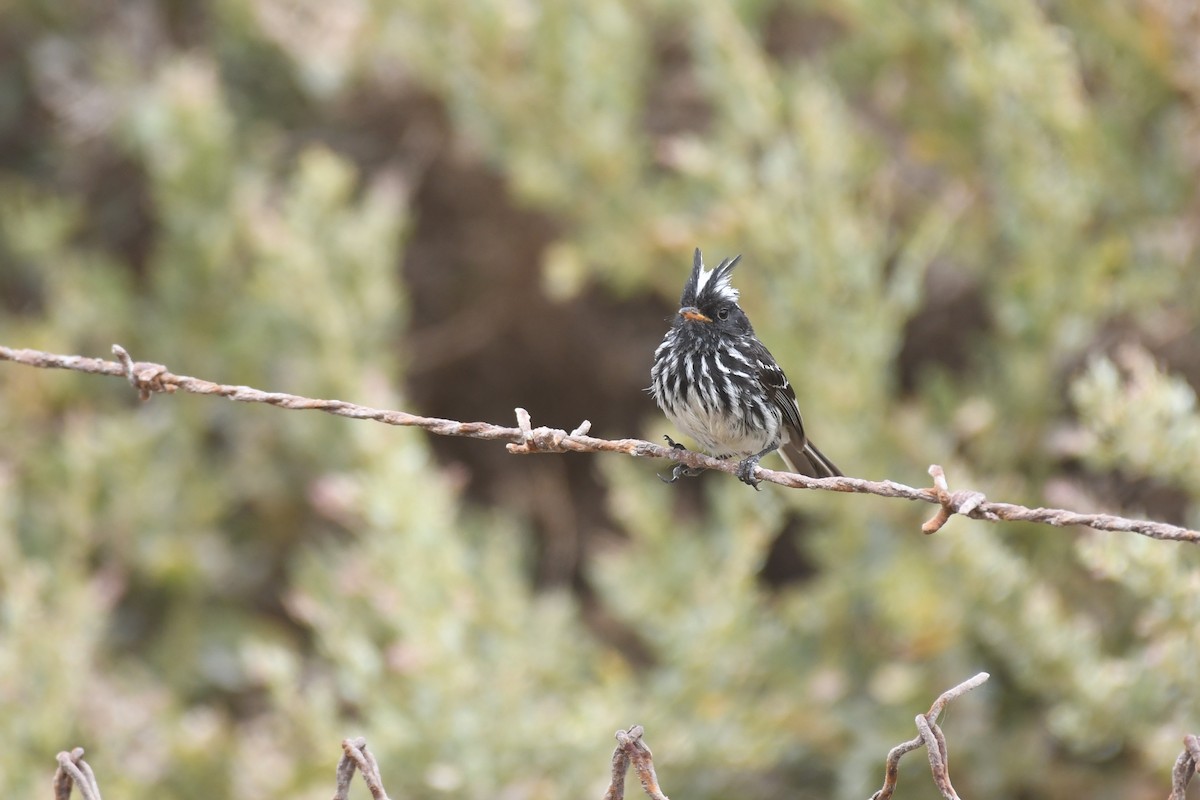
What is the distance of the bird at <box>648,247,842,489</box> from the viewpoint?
12.1 feet

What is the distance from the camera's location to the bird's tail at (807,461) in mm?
3943

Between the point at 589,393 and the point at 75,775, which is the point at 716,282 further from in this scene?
the point at 589,393

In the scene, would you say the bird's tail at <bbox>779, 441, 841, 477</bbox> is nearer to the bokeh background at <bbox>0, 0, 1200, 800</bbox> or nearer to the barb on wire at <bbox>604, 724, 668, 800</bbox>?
the bokeh background at <bbox>0, 0, 1200, 800</bbox>

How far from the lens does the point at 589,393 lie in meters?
6.76

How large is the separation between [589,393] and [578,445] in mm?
4535

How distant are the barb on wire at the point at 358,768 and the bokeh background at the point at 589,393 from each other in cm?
211

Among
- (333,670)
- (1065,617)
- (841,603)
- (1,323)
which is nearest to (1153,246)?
(1065,617)

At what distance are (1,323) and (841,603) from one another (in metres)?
3.99

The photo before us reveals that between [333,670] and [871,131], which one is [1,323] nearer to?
[333,670]

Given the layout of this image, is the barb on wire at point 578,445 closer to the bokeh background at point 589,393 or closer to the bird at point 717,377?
the bird at point 717,377

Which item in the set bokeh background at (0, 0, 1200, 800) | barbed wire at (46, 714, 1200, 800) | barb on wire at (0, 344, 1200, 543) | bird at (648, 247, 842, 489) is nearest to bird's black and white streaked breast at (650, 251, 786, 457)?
bird at (648, 247, 842, 489)

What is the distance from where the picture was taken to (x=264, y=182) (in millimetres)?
Answer: 6332

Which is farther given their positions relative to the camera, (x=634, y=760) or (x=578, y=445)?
(x=578, y=445)

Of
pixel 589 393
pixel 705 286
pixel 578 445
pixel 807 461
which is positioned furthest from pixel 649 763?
pixel 589 393
